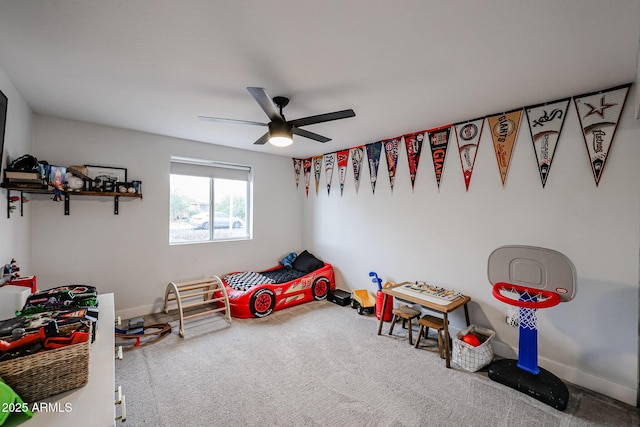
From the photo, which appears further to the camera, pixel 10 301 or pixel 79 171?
pixel 79 171

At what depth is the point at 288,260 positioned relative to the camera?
482 cm

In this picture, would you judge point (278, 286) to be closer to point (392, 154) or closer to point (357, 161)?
point (357, 161)

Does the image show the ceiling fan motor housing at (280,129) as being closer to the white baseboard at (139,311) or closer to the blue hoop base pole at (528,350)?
the blue hoop base pole at (528,350)

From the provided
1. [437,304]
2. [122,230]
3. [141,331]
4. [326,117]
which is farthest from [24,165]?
[437,304]

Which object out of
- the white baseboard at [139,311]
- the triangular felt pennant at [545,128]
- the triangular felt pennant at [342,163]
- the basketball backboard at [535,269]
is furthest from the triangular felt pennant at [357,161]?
the white baseboard at [139,311]

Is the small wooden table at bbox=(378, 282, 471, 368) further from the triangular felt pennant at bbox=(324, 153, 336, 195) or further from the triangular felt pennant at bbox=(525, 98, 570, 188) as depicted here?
the triangular felt pennant at bbox=(324, 153, 336, 195)

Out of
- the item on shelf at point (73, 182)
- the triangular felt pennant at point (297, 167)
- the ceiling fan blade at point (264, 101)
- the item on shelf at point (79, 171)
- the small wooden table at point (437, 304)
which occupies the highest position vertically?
the triangular felt pennant at point (297, 167)

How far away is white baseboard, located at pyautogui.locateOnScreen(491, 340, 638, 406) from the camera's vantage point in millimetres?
2051

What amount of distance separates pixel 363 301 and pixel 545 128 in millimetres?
2805

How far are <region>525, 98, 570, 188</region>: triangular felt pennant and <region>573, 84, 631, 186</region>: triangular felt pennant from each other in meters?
0.12

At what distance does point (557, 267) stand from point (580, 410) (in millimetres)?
1044

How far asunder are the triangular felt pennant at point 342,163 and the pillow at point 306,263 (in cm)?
127

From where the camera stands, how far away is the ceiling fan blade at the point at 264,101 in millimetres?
1736

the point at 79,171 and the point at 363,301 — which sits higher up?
the point at 79,171
